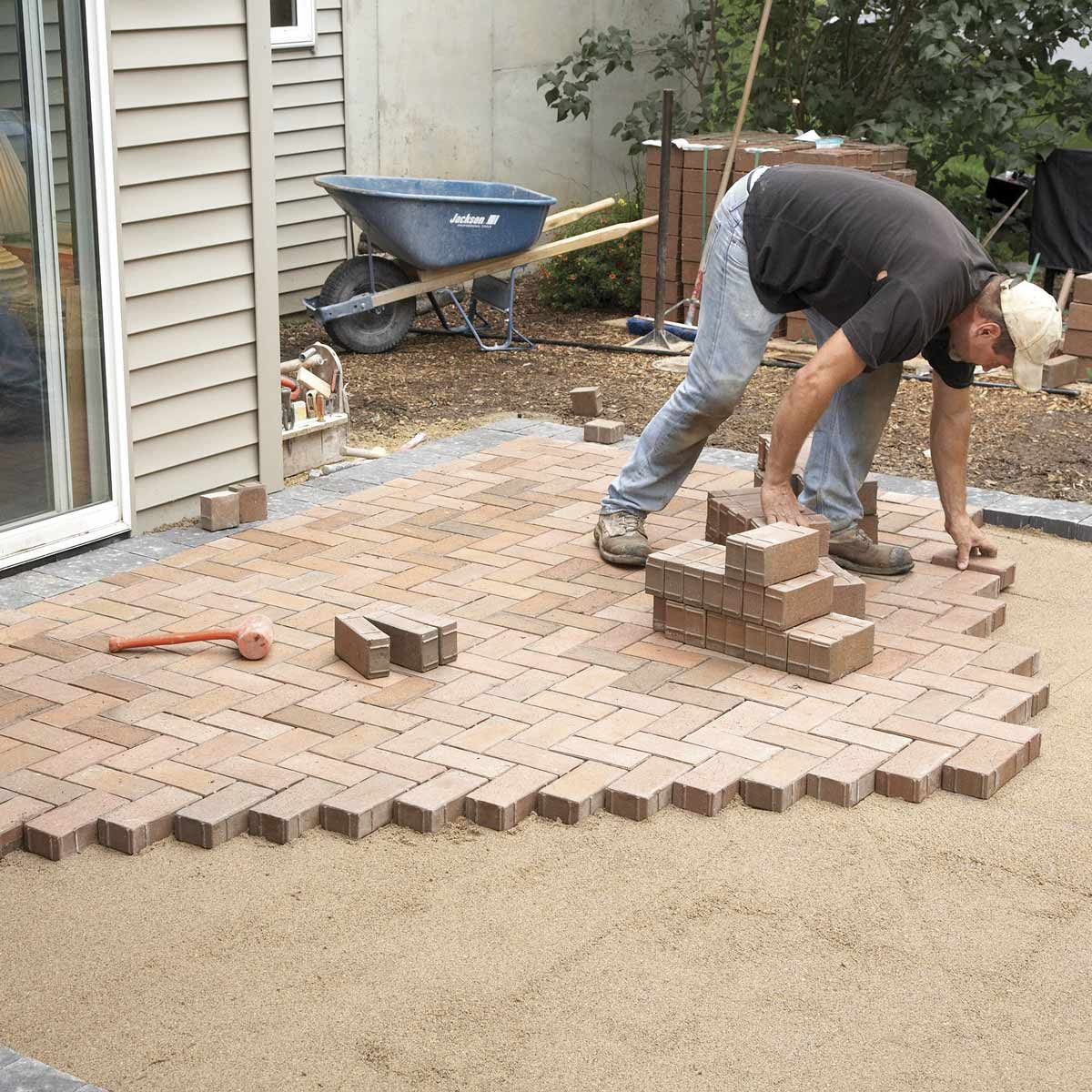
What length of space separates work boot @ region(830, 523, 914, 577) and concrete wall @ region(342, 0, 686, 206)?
6172mm

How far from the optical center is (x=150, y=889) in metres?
3.44

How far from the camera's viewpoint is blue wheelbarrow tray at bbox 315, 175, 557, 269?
8.72 meters

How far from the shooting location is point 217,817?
11.9 ft

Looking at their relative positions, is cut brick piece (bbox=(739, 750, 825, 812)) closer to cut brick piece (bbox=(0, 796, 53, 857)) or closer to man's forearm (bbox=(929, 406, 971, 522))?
man's forearm (bbox=(929, 406, 971, 522))

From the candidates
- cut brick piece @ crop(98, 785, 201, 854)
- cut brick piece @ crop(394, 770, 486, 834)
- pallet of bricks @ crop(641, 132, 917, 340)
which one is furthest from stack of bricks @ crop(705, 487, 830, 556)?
pallet of bricks @ crop(641, 132, 917, 340)

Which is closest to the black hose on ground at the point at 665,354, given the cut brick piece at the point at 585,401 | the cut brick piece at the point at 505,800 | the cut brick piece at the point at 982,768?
the cut brick piece at the point at 585,401

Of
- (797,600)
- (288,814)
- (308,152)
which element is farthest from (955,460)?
(308,152)

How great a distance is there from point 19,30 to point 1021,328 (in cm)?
330

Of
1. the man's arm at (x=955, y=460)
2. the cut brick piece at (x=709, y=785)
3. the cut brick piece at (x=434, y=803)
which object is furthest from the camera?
the man's arm at (x=955, y=460)

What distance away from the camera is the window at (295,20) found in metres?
9.78

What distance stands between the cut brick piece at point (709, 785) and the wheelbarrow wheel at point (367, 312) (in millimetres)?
5784

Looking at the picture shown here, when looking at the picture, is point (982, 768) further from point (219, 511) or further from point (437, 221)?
point (437, 221)

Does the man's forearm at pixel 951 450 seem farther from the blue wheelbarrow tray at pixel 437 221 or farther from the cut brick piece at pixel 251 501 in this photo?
the blue wheelbarrow tray at pixel 437 221

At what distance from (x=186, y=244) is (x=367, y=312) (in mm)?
3548
